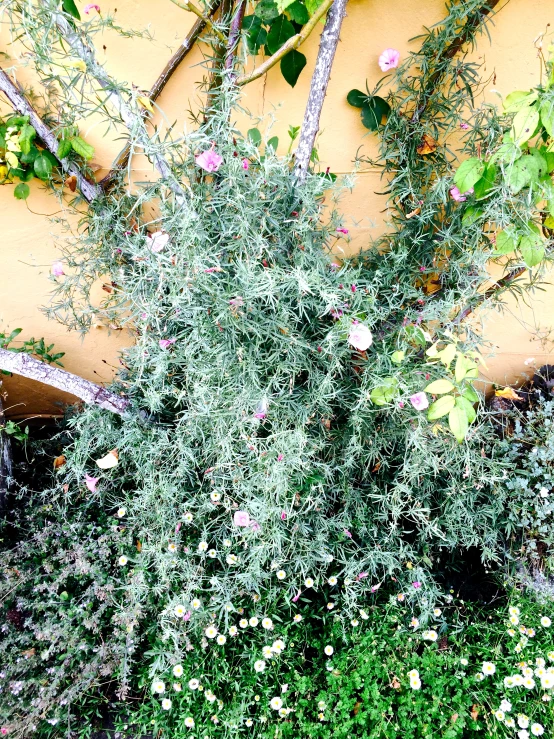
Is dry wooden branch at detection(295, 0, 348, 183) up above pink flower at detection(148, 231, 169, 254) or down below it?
above

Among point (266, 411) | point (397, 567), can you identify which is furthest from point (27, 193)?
point (397, 567)

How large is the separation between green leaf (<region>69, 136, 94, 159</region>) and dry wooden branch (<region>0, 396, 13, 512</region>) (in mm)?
1192

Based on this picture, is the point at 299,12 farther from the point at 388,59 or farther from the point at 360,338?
the point at 360,338

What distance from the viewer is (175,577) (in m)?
1.78

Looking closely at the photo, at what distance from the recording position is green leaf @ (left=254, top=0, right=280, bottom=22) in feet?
5.16

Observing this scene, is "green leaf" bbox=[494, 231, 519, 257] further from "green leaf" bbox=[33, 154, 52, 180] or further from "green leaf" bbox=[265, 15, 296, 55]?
"green leaf" bbox=[33, 154, 52, 180]

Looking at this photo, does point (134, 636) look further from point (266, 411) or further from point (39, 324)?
point (39, 324)

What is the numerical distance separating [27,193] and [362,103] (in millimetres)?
1416

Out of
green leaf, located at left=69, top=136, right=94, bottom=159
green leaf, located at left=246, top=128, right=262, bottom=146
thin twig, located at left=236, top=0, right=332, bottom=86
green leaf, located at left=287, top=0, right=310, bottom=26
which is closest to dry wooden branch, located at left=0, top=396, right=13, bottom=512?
green leaf, located at left=69, top=136, right=94, bottom=159

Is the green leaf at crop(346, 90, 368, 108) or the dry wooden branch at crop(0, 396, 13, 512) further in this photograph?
the dry wooden branch at crop(0, 396, 13, 512)

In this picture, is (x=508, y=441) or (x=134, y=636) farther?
(x=508, y=441)

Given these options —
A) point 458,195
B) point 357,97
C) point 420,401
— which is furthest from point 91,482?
point 357,97

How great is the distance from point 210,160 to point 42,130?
0.96m

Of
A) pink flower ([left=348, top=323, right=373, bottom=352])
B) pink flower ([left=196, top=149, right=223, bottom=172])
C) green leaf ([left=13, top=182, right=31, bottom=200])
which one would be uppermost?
pink flower ([left=196, top=149, right=223, bottom=172])
